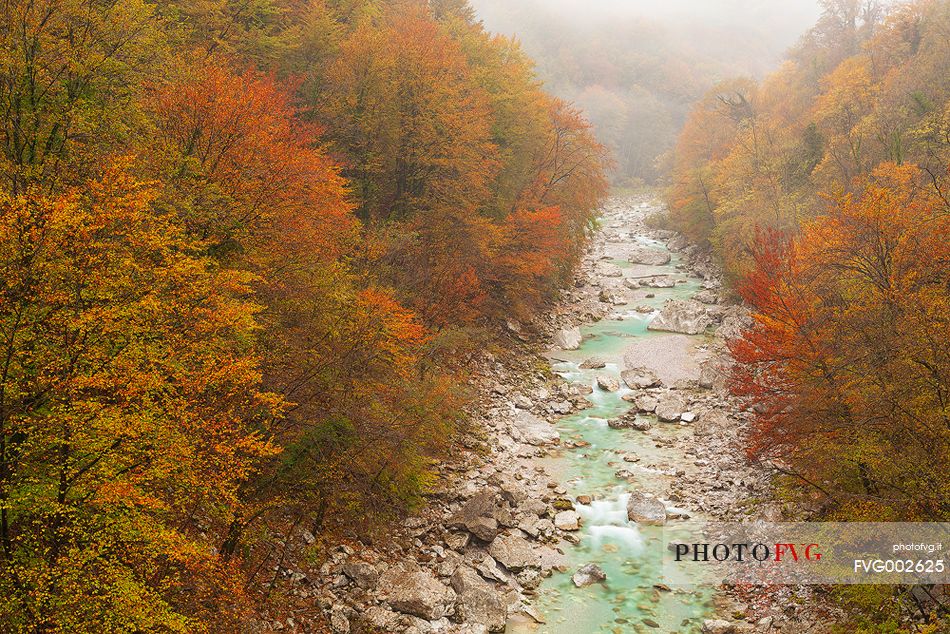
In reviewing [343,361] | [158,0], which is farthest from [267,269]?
[158,0]

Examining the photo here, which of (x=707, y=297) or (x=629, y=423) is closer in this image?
(x=629, y=423)

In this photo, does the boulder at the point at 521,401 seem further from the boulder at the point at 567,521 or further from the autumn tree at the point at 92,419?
the autumn tree at the point at 92,419

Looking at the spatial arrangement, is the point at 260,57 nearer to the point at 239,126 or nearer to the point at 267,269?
the point at 239,126

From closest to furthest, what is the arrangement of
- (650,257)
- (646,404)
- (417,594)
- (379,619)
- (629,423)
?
(379,619) < (417,594) < (629,423) < (646,404) < (650,257)

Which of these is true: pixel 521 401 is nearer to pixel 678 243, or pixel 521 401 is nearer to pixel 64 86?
pixel 64 86

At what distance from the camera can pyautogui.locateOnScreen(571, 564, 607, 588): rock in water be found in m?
14.4

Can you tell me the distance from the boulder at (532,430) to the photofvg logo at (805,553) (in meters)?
6.53

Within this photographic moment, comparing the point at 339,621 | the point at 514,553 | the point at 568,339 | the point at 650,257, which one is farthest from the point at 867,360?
the point at 650,257

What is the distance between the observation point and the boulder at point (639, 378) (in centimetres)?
2663

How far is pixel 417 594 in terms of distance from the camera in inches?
511

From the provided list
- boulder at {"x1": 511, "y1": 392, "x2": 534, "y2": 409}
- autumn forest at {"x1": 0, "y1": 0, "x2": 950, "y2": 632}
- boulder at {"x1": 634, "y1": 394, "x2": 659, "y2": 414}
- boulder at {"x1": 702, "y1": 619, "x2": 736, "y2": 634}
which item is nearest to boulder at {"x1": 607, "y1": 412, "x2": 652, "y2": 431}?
boulder at {"x1": 634, "y1": 394, "x2": 659, "y2": 414}

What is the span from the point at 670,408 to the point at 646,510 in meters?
7.43

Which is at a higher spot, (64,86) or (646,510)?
(64,86)

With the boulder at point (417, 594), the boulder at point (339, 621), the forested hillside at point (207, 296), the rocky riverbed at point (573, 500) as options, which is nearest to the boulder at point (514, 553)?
the rocky riverbed at point (573, 500)
